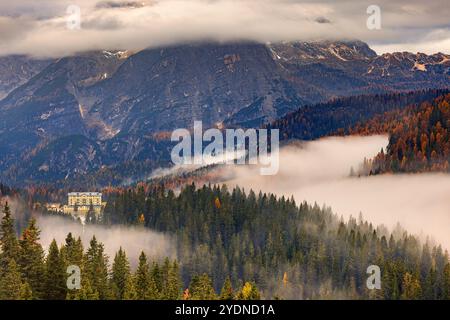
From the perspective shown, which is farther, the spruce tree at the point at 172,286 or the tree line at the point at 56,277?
the spruce tree at the point at 172,286

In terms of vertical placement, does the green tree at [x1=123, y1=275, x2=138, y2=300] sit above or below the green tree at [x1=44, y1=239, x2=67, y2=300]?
below

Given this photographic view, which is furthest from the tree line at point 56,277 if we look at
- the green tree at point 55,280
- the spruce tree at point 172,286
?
the spruce tree at point 172,286

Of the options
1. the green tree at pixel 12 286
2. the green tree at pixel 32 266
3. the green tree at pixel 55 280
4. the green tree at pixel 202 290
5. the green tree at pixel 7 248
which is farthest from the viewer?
the green tree at pixel 202 290

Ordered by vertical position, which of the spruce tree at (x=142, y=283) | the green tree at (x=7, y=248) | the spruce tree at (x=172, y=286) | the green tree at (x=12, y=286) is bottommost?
the spruce tree at (x=172, y=286)

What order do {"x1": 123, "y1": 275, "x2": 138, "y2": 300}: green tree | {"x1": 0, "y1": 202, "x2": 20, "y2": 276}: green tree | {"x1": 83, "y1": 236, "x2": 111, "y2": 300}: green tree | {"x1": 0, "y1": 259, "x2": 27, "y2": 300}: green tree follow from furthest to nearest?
{"x1": 83, "y1": 236, "x2": 111, "y2": 300}: green tree < {"x1": 0, "y1": 202, "x2": 20, "y2": 276}: green tree < {"x1": 123, "y1": 275, "x2": 138, "y2": 300}: green tree < {"x1": 0, "y1": 259, "x2": 27, "y2": 300}: green tree

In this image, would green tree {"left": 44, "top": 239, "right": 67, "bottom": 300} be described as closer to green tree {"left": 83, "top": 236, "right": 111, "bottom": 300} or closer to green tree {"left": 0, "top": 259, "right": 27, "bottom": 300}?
green tree {"left": 83, "top": 236, "right": 111, "bottom": 300}

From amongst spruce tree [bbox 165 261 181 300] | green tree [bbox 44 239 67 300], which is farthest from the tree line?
spruce tree [bbox 165 261 181 300]

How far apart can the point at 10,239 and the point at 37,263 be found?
6.56 metres

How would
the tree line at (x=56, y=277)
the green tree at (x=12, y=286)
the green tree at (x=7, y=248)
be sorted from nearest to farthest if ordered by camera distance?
1. the green tree at (x=12, y=286)
2. the tree line at (x=56, y=277)
3. the green tree at (x=7, y=248)

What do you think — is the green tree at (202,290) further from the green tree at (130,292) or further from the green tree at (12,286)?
the green tree at (12,286)

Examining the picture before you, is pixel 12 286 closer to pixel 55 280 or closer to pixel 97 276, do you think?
pixel 55 280
